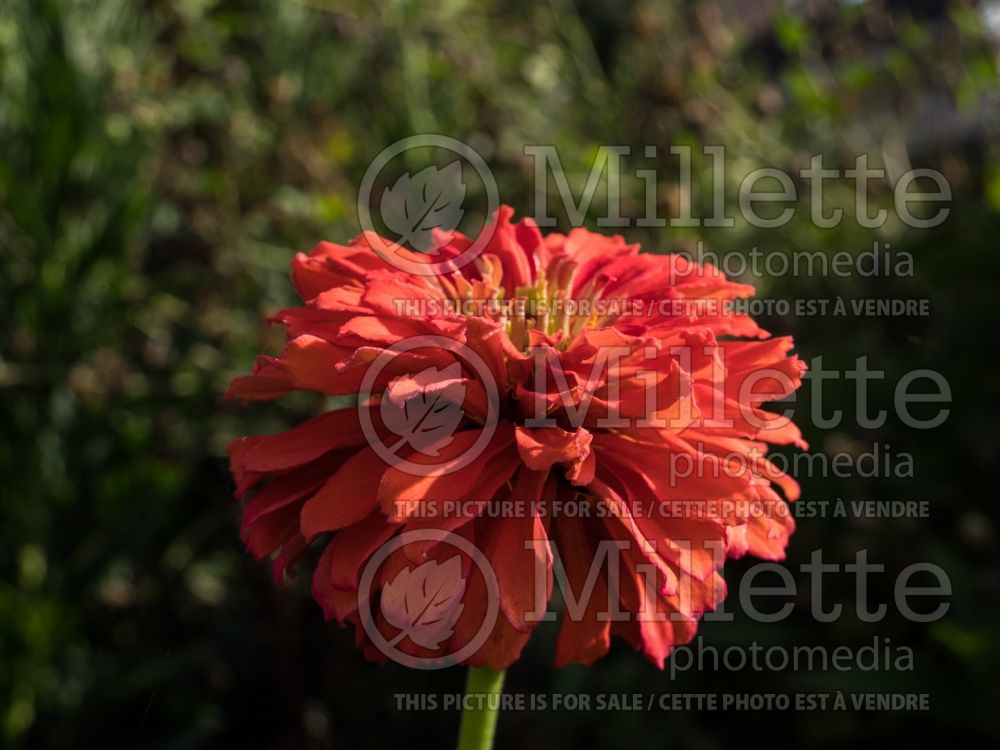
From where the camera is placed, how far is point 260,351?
74.7 inches

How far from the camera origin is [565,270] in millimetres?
1109

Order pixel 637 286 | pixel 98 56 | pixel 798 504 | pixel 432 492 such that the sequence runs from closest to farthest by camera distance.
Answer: pixel 432 492
pixel 637 286
pixel 798 504
pixel 98 56

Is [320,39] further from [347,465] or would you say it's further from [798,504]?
[347,465]

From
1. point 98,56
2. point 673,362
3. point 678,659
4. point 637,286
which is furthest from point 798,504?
point 98,56

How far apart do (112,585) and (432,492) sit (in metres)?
1.47

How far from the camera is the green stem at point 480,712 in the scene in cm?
88

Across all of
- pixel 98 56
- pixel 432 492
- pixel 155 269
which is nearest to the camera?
pixel 432 492
